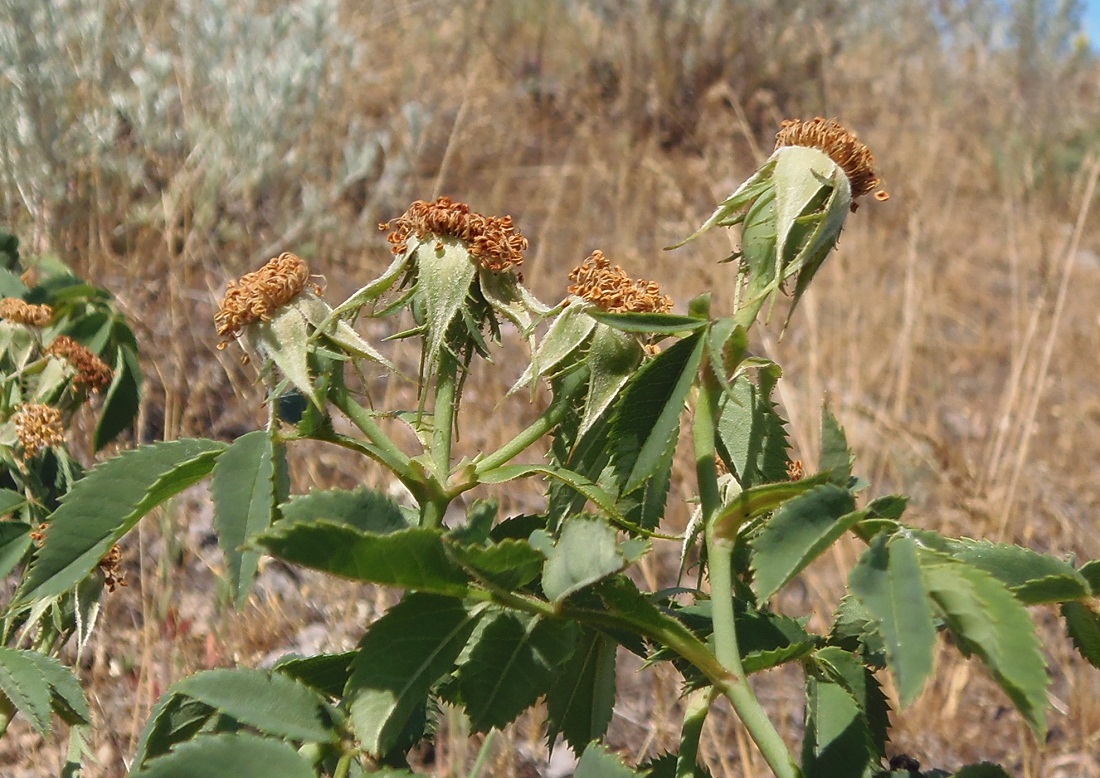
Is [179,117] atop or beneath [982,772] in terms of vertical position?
beneath

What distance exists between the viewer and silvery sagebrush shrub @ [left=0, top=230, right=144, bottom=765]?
0.86 m

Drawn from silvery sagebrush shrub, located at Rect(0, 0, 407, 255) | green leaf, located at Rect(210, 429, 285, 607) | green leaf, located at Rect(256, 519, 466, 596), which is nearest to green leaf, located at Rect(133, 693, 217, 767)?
green leaf, located at Rect(210, 429, 285, 607)

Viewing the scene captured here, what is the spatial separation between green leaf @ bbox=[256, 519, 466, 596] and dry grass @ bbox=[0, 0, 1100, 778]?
23 centimetres

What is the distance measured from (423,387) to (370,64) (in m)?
4.85

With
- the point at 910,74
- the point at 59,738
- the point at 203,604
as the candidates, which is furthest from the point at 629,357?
the point at 910,74

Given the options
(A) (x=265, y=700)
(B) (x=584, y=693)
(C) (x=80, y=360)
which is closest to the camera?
(A) (x=265, y=700)

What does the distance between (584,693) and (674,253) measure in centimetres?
390

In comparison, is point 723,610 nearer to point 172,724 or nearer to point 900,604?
point 900,604

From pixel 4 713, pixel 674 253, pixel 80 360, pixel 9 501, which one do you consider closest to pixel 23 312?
pixel 80 360

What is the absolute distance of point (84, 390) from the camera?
3.41 feet

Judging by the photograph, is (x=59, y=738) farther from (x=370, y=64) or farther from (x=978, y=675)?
(x=370, y=64)

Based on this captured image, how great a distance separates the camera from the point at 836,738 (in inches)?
25.6

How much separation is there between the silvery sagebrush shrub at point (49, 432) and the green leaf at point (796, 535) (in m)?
0.55

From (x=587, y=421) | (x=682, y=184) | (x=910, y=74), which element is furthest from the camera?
(x=910, y=74)
